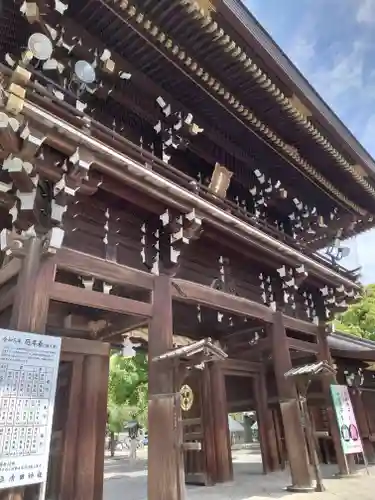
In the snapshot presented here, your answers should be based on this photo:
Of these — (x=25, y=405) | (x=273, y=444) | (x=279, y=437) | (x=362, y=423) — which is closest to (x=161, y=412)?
(x=25, y=405)

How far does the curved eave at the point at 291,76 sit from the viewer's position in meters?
6.05

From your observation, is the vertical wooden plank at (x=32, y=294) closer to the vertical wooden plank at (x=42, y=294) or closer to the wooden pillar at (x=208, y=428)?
the vertical wooden plank at (x=42, y=294)

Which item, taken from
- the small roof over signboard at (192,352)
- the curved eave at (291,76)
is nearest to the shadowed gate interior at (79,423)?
the small roof over signboard at (192,352)

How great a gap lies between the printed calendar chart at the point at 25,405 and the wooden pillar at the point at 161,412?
1.54 m

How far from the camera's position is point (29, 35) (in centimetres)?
556

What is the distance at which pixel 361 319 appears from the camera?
2500cm

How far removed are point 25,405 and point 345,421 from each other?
7.82m

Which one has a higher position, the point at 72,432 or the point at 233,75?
the point at 233,75

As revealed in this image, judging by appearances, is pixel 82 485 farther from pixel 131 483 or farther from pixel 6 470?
pixel 131 483

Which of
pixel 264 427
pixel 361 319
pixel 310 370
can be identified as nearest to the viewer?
pixel 310 370

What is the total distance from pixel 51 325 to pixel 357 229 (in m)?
9.22

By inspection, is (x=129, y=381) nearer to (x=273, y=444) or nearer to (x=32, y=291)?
(x=273, y=444)

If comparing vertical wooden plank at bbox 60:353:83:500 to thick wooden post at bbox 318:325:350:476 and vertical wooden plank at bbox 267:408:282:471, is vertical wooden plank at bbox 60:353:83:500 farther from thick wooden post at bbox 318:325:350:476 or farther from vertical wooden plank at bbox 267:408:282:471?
vertical wooden plank at bbox 267:408:282:471

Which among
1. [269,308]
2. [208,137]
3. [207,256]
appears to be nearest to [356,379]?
[269,308]
